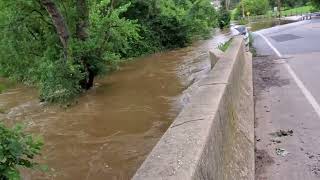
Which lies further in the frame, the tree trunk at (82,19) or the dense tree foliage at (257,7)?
the dense tree foliage at (257,7)

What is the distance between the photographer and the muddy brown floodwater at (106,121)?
990cm

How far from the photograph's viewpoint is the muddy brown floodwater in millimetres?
9898

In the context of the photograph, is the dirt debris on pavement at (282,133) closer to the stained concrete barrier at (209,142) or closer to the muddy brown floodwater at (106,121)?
the stained concrete barrier at (209,142)

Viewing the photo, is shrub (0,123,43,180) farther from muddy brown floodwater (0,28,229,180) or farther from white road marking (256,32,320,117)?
white road marking (256,32,320,117)

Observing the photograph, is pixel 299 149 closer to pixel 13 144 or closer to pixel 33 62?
pixel 13 144

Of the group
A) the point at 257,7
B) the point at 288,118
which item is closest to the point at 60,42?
the point at 288,118

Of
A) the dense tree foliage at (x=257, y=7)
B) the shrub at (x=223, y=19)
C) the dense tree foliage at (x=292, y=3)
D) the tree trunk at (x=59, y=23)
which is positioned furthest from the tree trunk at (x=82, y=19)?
the dense tree foliage at (x=257, y=7)

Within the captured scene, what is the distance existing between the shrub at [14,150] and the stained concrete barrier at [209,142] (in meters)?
0.83

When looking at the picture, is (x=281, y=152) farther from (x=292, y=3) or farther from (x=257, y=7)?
(x=257, y=7)

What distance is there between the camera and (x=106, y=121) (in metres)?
14.2

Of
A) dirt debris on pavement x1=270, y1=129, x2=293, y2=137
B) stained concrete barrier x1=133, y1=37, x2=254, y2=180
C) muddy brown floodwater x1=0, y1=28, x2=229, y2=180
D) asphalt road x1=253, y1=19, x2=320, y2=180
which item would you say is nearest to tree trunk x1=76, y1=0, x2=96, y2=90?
muddy brown floodwater x1=0, y1=28, x2=229, y2=180

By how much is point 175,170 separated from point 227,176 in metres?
1.49

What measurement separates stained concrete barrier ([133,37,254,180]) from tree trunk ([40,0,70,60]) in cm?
1159

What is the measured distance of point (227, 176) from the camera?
5.09m
